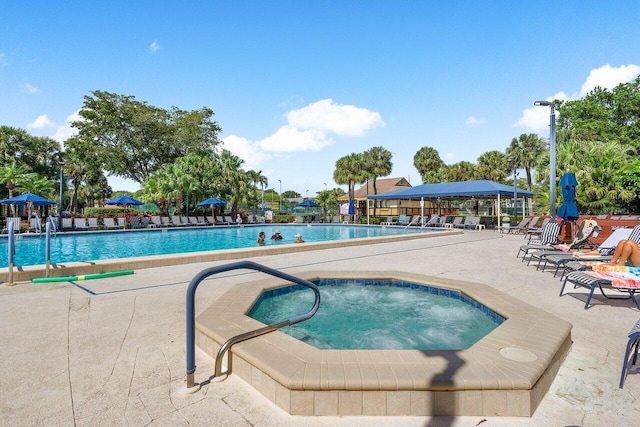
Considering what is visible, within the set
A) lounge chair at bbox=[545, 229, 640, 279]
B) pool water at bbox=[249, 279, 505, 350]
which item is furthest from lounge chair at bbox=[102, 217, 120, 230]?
lounge chair at bbox=[545, 229, 640, 279]

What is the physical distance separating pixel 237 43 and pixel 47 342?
17295 mm

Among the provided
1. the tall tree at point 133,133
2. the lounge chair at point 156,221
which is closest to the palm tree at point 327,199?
the tall tree at point 133,133

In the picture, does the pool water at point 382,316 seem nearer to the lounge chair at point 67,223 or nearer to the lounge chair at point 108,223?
the lounge chair at point 67,223

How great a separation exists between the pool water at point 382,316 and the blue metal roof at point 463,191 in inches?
723

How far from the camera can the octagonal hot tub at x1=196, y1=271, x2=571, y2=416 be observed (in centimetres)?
228

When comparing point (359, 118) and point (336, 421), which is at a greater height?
point (359, 118)

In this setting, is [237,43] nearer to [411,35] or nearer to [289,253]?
[411,35]

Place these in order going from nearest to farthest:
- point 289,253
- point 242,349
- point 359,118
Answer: point 242,349, point 289,253, point 359,118

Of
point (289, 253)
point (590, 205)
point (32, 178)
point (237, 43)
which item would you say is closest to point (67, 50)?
point (237, 43)

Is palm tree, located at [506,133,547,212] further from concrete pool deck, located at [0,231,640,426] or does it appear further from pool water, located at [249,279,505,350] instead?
pool water, located at [249,279,505,350]

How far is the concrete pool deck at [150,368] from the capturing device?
223 centimetres

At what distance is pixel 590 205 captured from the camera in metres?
17.9

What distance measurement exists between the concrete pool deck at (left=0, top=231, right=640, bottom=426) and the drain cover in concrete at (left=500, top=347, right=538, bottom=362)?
277 millimetres

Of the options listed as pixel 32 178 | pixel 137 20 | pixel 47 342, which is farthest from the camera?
pixel 32 178
